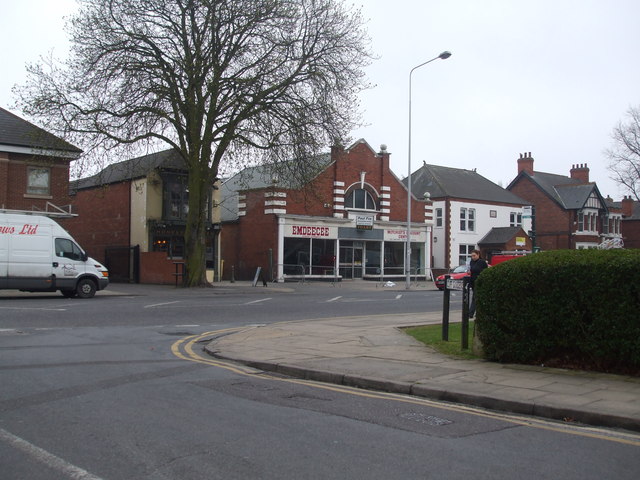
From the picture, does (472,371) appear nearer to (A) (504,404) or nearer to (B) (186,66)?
(A) (504,404)

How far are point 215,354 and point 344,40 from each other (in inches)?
793

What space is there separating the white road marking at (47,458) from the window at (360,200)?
3687 cm

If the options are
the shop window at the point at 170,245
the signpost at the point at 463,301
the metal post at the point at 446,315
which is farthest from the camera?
the shop window at the point at 170,245

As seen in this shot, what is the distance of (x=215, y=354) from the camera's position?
11031 millimetres

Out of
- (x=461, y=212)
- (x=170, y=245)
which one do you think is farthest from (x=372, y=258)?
(x=170, y=245)

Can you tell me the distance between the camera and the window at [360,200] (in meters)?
42.2

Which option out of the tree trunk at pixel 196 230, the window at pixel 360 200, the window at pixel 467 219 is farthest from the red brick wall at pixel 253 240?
the window at pixel 467 219

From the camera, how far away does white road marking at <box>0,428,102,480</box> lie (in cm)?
464

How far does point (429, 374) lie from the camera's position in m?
8.75

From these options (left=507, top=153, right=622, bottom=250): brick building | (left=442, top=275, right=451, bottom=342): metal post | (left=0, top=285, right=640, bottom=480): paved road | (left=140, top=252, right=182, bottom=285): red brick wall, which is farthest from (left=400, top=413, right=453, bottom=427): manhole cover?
(left=507, top=153, right=622, bottom=250): brick building

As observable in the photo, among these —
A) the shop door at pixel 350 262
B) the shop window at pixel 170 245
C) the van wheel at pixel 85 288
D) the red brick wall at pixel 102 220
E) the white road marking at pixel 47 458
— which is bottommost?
the white road marking at pixel 47 458

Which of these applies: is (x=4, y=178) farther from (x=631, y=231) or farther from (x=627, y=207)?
(x=631, y=231)

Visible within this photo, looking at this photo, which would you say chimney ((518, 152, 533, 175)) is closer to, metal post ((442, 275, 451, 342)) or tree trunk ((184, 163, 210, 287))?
tree trunk ((184, 163, 210, 287))

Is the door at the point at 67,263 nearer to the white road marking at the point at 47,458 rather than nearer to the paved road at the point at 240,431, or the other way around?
the paved road at the point at 240,431
